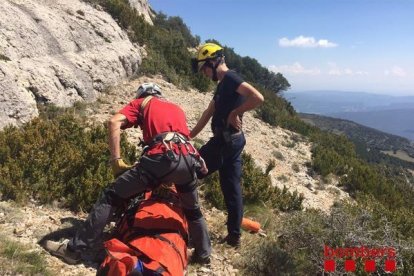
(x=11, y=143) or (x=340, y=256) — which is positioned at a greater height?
(x=11, y=143)

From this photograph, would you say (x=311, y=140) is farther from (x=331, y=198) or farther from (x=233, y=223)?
(x=233, y=223)

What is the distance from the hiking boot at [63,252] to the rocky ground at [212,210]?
0.20 feet

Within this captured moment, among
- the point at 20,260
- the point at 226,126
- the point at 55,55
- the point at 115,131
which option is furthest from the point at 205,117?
the point at 55,55

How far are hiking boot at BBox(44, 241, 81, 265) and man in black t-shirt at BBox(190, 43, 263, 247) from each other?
5.63ft

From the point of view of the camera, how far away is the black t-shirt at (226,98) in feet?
16.1

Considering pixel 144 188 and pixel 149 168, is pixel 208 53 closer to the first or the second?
pixel 149 168

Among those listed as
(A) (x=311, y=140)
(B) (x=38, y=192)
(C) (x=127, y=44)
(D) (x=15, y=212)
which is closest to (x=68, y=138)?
(B) (x=38, y=192)

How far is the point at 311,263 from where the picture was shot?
15.7 ft

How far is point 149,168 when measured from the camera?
13.8 ft

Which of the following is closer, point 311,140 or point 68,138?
point 68,138

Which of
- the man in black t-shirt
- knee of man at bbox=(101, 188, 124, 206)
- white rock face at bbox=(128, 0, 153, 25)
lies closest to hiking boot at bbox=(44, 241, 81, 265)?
knee of man at bbox=(101, 188, 124, 206)

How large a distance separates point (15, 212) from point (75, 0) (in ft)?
38.5

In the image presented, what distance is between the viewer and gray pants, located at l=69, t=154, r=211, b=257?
13.8ft

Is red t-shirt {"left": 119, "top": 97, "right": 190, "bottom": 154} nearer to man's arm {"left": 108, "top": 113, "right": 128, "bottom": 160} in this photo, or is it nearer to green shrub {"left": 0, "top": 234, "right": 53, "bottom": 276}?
man's arm {"left": 108, "top": 113, "right": 128, "bottom": 160}
